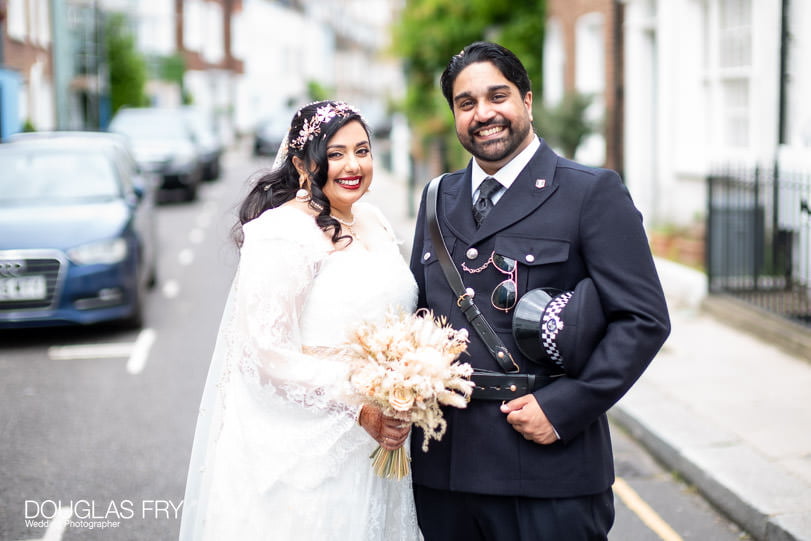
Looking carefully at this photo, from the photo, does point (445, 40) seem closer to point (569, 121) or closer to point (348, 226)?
point (569, 121)

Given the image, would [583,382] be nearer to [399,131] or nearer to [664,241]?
[664,241]

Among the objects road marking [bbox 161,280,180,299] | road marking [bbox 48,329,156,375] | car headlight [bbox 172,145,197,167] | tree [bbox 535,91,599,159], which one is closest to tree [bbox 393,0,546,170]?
tree [bbox 535,91,599,159]

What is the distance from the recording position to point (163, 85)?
148 ft

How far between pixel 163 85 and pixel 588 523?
45157 mm

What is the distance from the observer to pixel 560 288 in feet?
8.91

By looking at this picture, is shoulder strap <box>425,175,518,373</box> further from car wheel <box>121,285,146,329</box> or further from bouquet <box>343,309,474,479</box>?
car wheel <box>121,285,146,329</box>

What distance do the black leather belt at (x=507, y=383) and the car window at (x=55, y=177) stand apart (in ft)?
24.9

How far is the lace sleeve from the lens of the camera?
9.49 feet

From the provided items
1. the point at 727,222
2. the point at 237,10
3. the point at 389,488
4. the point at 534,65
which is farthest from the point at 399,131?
the point at 237,10

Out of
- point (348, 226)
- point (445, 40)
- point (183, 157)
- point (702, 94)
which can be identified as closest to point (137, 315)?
point (348, 226)

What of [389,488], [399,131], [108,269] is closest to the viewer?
[389,488]

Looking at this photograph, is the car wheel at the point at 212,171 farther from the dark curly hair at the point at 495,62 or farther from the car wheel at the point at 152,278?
the dark curly hair at the point at 495,62

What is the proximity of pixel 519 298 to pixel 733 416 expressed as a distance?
12.3ft

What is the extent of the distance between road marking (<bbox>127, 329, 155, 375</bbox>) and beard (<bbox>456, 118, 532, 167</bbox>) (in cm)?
542
